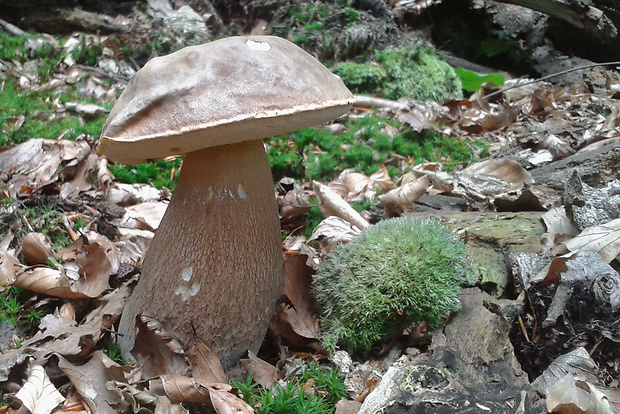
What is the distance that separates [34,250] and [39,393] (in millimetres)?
1002

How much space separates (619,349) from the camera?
4.91ft

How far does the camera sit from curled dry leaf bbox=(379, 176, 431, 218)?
281cm

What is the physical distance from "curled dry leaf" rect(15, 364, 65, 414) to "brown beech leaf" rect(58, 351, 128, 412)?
0.07 meters

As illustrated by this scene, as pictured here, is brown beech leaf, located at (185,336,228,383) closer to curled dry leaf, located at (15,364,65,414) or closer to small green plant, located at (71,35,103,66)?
curled dry leaf, located at (15,364,65,414)

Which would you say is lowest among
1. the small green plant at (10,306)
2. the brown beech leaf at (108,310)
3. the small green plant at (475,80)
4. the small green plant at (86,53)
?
the small green plant at (475,80)

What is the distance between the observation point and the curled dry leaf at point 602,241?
1685 mm

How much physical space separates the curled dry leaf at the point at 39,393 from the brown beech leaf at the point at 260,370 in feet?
2.28

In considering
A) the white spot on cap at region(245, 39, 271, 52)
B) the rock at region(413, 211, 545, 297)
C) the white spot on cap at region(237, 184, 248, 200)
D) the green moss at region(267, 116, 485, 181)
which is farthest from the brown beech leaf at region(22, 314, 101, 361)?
the green moss at region(267, 116, 485, 181)

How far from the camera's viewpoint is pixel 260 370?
190 centimetres

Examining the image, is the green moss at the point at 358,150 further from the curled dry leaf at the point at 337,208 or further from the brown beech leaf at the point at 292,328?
the brown beech leaf at the point at 292,328

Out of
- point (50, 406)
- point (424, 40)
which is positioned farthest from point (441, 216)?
point (424, 40)

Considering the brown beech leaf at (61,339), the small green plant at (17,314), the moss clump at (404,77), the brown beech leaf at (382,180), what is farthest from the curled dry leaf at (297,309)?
the moss clump at (404,77)

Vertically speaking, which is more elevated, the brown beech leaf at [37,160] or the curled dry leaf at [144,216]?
the brown beech leaf at [37,160]

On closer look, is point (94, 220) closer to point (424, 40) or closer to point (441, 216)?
point (441, 216)
